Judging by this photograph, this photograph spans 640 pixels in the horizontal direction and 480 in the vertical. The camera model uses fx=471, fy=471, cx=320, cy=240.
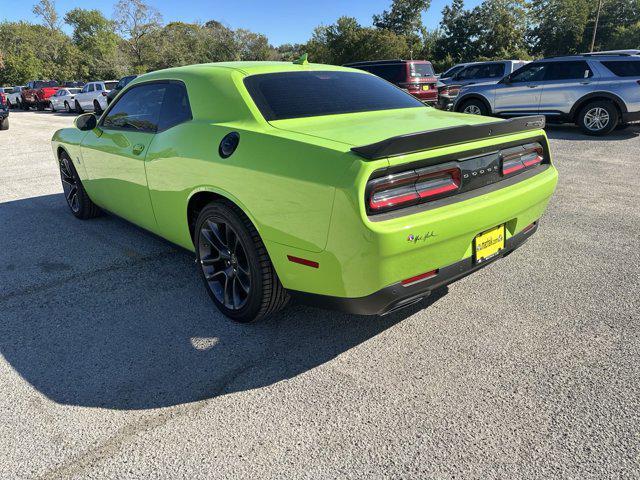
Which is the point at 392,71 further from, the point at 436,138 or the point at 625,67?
the point at 436,138

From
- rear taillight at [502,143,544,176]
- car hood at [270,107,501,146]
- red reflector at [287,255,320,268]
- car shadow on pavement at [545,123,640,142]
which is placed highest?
car hood at [270,107,501,146]

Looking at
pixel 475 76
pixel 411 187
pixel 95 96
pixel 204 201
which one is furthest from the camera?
pixel 95 96

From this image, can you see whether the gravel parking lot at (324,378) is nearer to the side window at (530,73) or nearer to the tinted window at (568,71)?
the tinted window at (568,71)

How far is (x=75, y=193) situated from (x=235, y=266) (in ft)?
10.7

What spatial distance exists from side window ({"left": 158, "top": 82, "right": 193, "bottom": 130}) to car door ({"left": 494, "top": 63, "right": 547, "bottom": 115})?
9759mm

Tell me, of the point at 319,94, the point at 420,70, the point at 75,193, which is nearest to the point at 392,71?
the point at 420,70

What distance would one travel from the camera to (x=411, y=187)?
2.35 meters

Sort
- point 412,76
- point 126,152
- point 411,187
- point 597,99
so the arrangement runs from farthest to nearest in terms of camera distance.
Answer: point 412,76 < point 597,99 < point 126,152 < point 411,187

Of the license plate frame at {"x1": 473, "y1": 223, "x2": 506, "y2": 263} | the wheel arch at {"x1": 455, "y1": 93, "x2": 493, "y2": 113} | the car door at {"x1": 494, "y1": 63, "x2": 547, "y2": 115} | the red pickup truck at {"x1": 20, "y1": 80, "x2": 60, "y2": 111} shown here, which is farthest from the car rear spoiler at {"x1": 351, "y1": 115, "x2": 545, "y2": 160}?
the red pickup truck at {"x1": 20, "y1": 80, "x2": 60, "y2": 111}

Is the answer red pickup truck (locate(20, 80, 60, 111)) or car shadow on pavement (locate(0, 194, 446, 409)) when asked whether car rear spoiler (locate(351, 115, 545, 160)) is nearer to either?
car shadow on pavement (locate(0, 194, 446, 409))

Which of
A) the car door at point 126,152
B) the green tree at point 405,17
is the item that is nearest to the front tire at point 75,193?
the car door at point 126,152

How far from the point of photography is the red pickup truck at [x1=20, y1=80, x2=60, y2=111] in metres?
28.4

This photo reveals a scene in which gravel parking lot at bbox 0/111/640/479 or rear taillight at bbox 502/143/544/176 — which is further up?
rear taillight at bbox 502/143/544/176

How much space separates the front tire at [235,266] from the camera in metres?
2.74
